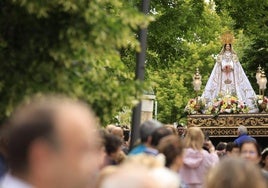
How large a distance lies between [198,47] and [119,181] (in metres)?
51.7

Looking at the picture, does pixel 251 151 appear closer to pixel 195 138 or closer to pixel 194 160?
pixel 195 138

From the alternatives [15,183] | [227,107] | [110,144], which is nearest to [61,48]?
[110,144]

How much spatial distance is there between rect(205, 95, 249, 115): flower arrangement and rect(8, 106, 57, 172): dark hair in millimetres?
24178

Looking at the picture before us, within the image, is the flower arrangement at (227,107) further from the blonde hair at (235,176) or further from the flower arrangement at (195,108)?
the blonde hair at (235,176)

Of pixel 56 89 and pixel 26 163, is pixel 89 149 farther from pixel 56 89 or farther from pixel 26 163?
pixel 56 89

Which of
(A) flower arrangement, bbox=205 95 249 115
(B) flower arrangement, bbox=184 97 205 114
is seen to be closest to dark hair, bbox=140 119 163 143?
(A) flower arrangement, bbox=205 95 249 115

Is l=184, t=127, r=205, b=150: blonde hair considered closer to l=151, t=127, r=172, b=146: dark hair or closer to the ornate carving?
l=151, t=127, r=172, b=146: dark hair

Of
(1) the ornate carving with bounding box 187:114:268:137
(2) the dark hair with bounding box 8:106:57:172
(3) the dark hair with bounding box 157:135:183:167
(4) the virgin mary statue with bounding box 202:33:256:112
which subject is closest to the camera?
(2) the dark hair with bounding box 8:106:57:172

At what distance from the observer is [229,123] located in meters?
26.9

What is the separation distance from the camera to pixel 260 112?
27.4m

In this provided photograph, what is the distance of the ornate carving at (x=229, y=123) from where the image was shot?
26656 mm

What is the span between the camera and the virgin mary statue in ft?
97.3

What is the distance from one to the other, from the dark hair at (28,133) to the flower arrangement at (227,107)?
2418 centimetres

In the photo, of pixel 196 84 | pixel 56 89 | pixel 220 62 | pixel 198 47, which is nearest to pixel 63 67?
pixel 56 89
